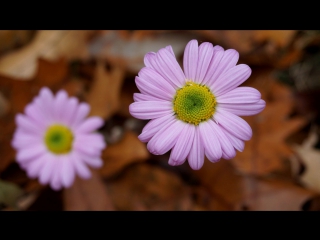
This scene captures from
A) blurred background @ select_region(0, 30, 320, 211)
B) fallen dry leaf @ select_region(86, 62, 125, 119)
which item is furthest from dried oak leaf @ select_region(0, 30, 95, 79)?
fallen dry leaf @ select_region(86, 62, 125, 119)

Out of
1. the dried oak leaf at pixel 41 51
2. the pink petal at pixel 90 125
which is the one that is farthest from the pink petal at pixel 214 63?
the dried oak leaf at pixel 41 51

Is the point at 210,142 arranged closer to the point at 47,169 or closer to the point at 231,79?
the point at 231,79

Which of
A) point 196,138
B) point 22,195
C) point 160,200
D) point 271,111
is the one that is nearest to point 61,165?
point 22,195

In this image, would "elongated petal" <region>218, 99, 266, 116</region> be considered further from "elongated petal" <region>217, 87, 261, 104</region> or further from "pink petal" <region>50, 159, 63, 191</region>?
"pink petal" <region>50, 159, 63, 191</region>

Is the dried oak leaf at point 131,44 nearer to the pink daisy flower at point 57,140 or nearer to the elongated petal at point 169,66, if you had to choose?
the pink daisy flower at point 57,140

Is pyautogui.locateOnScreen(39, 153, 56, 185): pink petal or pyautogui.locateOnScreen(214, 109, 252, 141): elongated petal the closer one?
pyautogui.locateOnScreen(214, 109, 252, 141): elongated petal

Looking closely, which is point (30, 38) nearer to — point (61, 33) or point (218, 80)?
point (61, 33)

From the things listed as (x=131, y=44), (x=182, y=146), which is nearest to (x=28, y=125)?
(x=131, y=44)
